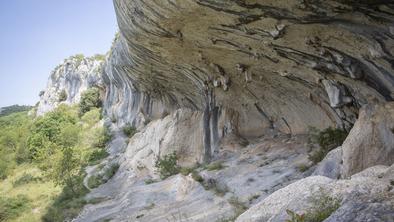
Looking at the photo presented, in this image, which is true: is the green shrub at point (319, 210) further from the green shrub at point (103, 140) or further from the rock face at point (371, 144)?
the green shrub at point (103, 140)

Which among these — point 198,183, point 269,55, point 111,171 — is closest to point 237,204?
point 198,183

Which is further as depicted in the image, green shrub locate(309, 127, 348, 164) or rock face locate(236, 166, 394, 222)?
green shrub locate(309, 127, 348, 164)

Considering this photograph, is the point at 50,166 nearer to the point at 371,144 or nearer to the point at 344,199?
the point at 371,144

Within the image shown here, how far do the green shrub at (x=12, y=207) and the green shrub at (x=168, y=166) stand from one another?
10385 mm

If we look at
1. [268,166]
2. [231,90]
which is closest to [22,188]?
[231,90]

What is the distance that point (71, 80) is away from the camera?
85188 millimetres

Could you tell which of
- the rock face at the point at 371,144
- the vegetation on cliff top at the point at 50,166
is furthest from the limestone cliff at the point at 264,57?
the vegetation on cliff top at the point at 50,166

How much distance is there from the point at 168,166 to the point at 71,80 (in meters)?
68.3

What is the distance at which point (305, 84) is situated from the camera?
50.3ft

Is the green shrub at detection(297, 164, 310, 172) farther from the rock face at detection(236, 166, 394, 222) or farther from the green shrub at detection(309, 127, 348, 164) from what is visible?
the rock face at detection(236, 166, 394, 222)

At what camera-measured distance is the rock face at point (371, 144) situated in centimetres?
1009

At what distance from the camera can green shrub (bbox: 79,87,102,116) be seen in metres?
62.5

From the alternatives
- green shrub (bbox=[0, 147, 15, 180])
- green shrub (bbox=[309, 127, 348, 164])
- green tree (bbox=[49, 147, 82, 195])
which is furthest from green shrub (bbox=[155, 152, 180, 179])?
green shrub (bbox=[0, 147, 15, 180])

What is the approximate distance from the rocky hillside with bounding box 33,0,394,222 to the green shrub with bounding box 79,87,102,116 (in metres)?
36.7
